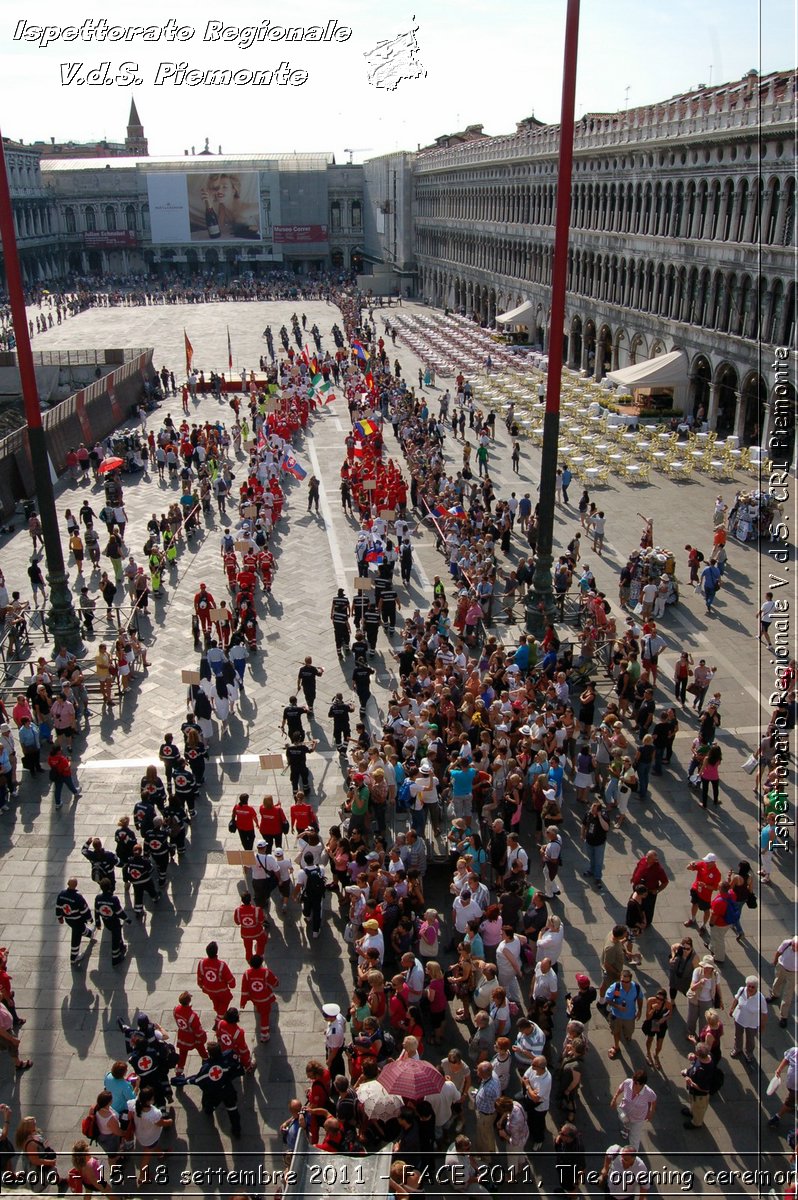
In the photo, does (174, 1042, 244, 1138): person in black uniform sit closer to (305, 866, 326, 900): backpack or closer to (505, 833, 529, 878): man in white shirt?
(305, 866, 326, 900): backpack

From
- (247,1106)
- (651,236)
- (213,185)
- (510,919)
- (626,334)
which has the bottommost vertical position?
(247,1106)

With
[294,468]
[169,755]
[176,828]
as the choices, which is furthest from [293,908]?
[294,468]

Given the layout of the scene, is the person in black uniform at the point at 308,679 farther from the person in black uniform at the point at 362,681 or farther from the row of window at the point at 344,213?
the row of window at the point at 344,213

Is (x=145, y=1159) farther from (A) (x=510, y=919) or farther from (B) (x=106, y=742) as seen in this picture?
(B) (x=106, y=742)

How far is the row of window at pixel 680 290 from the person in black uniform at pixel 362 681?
1345cm

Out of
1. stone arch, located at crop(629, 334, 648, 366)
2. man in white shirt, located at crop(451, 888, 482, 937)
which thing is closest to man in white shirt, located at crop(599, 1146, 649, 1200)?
man in white shirt, located at crop(451, 888, 482, 937)

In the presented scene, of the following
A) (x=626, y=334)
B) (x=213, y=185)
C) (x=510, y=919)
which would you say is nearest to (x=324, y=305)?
(x=213, y=185)

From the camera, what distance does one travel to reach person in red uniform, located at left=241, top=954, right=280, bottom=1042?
8953 mm

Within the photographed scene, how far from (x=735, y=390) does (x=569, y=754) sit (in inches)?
931

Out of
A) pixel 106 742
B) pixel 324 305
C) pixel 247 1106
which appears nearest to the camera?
pixel 247 1106

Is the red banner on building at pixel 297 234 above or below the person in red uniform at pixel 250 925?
above

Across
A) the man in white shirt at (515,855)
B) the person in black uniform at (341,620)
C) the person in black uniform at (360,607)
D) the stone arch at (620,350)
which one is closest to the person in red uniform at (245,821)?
the man in white shirt at (515,855)

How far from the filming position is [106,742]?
14922 millimetres

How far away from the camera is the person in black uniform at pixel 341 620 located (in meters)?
17.1
